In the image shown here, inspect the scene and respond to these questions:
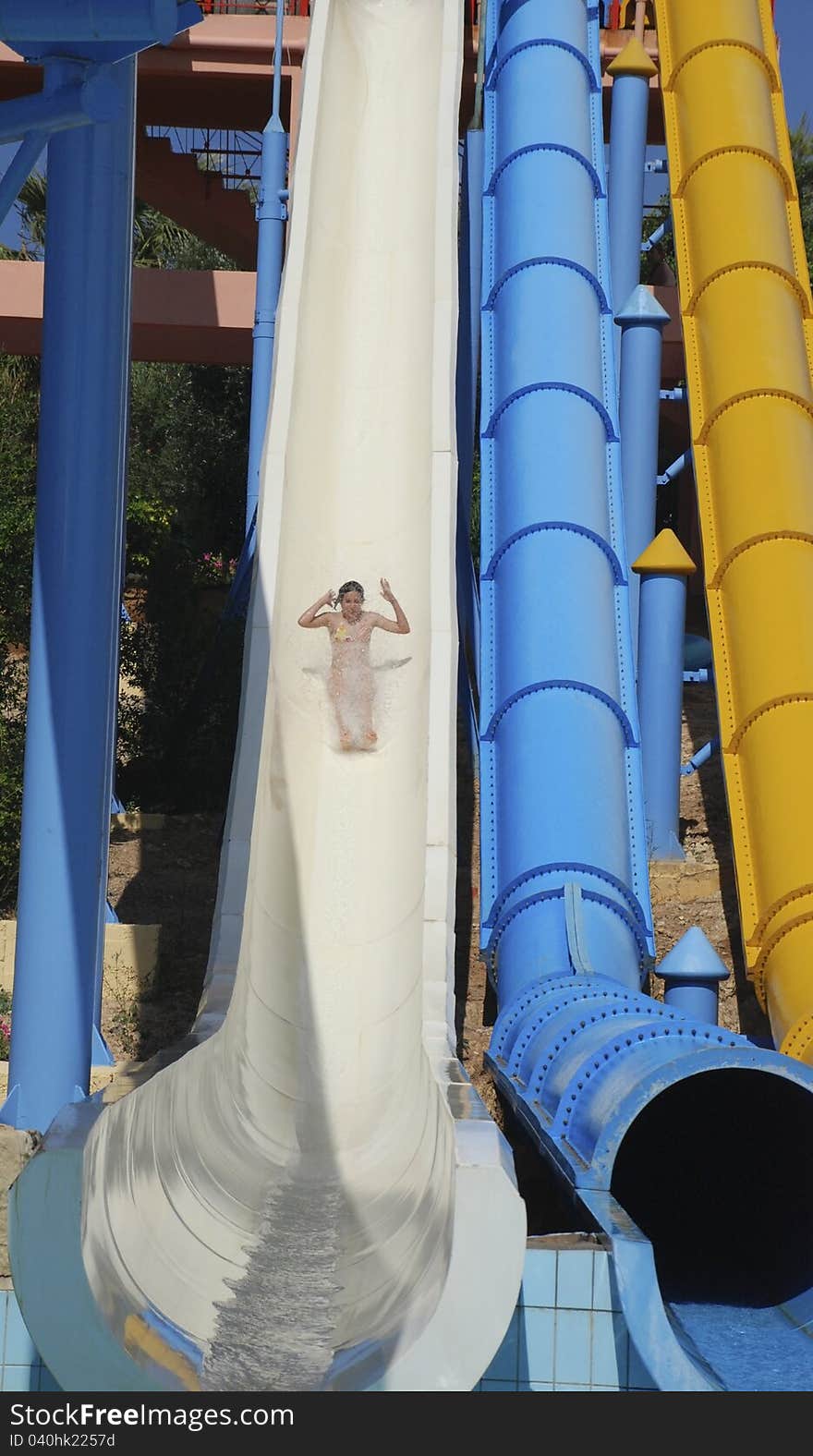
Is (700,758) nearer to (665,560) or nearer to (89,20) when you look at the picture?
(665,560)

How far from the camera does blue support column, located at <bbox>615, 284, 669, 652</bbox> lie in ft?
32.7

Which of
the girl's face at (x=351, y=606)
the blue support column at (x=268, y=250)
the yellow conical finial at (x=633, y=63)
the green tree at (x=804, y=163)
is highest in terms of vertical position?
the green tree at (x=804, y=163)

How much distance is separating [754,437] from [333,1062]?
19.7ft

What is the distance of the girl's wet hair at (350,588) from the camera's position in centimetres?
372

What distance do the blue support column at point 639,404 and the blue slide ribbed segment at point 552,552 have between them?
899 mm

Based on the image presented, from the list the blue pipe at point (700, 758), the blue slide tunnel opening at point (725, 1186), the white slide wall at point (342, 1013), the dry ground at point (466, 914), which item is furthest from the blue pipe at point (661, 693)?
the white slide wall at point (342, 1013)

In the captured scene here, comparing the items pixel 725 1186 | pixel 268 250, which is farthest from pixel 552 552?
pixel 268 250

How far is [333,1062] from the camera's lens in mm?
3514

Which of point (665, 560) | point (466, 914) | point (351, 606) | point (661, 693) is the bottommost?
point (466, 914)

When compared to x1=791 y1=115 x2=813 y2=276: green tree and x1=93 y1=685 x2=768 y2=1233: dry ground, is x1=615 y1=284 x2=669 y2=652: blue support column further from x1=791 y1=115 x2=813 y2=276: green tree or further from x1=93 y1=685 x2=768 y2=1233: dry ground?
x1=791 y1=115 x2=813 y2=276: green tree

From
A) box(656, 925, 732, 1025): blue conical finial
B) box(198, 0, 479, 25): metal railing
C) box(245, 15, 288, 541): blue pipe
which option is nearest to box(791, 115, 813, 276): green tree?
box(198, 0, 479, 25): metal railing

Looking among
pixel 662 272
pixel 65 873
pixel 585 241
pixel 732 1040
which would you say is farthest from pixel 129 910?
pixel 662 272

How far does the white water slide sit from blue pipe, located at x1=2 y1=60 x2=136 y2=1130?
1598mm

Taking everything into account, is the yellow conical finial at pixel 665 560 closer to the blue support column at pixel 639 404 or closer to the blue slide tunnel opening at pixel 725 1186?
the blue support column at pixel 639 404
